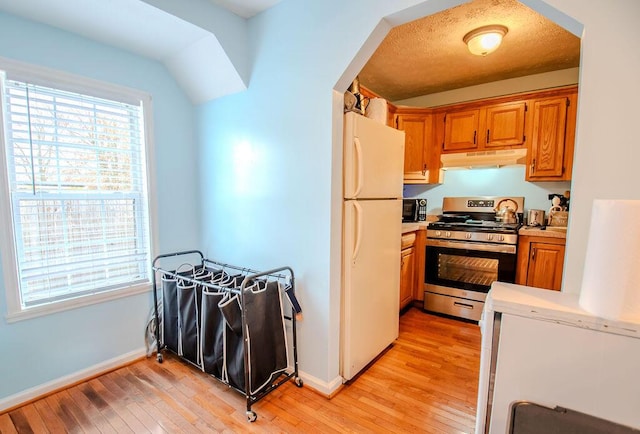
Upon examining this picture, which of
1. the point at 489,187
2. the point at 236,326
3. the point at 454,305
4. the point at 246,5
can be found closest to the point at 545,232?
the point at 489,187

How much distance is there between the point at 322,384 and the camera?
1922 millimetres

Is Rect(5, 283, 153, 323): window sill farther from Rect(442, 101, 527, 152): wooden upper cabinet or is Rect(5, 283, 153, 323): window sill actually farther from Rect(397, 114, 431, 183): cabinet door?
Rect(442, 101, 527, 152): wooden upper cabinet

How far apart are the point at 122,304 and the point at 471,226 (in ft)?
11.0

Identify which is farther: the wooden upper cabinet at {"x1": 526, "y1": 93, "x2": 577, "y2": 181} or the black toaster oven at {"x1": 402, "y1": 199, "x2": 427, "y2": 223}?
the black toaster oven at {"x1": 402, "y1": 199, "x2": 427, "y2": 223}

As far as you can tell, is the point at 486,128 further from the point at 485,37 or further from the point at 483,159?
the point at 485,37

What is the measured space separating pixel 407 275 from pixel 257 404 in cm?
203

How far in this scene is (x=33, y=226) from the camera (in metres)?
1.89

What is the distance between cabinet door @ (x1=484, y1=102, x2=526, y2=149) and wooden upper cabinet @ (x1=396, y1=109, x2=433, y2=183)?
24.5 inches

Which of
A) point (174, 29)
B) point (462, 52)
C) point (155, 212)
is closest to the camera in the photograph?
point (174, 29)

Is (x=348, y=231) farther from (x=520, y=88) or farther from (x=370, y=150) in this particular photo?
(x=520, y=88)

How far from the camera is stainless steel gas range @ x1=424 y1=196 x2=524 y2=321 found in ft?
9.34

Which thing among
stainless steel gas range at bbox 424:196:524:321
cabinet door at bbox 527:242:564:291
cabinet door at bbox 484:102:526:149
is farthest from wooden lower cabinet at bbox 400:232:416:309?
cabinet door at bbox 484:102:526:149

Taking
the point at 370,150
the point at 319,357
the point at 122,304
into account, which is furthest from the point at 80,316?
the point at 370,150

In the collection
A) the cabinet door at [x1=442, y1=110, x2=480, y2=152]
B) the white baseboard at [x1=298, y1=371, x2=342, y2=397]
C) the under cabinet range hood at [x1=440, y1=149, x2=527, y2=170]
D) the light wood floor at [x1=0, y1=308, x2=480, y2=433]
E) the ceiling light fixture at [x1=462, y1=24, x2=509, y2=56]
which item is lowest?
the light wood floor at [x1=0, y1=308, x2=480, y2=433]
